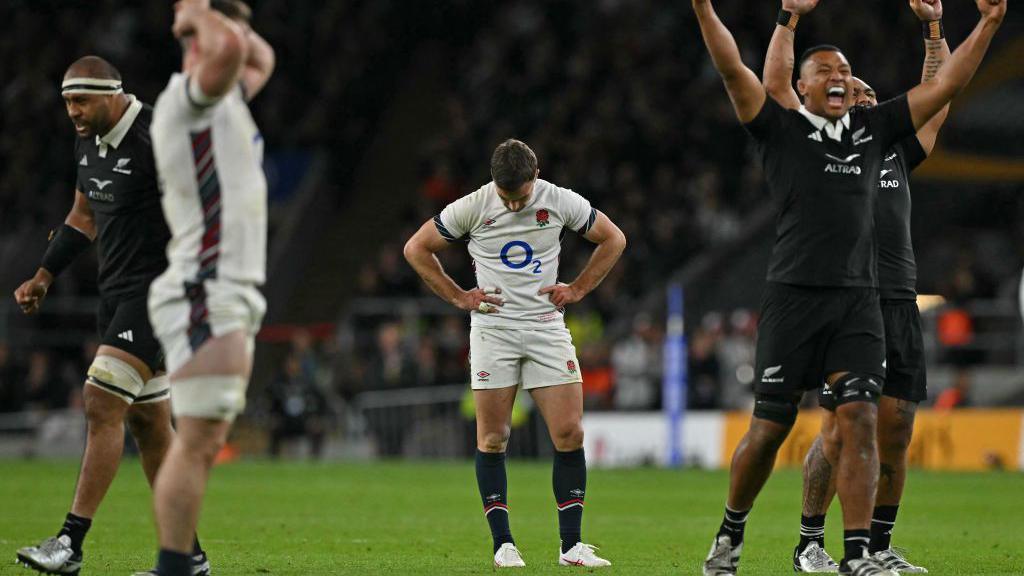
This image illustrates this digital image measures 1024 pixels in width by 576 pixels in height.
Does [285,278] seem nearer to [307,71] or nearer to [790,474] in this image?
[307,71]

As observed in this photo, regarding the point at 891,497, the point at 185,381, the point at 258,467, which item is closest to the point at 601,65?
the point at 258,467

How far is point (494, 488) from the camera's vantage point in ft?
32.9

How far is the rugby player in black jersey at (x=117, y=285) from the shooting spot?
856cm

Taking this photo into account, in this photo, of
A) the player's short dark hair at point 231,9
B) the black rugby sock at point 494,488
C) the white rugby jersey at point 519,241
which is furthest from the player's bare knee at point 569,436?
the player's short dark hair at point 231,9

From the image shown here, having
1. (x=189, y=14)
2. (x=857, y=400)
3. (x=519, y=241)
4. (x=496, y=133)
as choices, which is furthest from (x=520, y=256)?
(x=496, y=133)

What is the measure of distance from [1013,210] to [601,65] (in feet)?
26.2

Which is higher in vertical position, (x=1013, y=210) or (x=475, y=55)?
(x=475, y=55)

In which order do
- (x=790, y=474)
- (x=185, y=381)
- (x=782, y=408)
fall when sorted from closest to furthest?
(x=185, y=381)
(x=782, y=408)
(x=790, y=474)

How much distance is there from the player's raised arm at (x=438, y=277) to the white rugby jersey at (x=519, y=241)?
7cm

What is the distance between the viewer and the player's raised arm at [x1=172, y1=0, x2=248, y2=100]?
6.82 meters

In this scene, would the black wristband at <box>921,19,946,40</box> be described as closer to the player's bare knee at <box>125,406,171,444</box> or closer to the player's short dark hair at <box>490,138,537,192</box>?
the player's short dark hair at <box>490,138,537,192</box>

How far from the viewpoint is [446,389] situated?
86.7 ft

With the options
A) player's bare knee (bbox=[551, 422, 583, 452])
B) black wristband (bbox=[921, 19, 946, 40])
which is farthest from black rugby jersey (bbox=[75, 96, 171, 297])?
black wristband (bbox=[921, 19, 946, 40])

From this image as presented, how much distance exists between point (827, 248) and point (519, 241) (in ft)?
8.00
